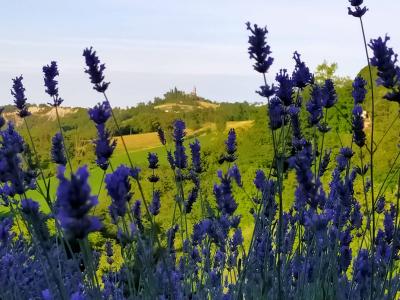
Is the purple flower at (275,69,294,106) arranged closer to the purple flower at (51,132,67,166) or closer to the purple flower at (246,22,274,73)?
the purple flower at (246,22,274,73)

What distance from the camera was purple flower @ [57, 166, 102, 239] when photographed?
1.11 m

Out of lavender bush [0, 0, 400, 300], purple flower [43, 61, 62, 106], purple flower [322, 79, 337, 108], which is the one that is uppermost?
purple flower [43, 61, 62, 106]

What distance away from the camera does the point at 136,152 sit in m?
29.7

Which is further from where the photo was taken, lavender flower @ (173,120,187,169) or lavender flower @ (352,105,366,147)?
lavender flower @ (173,120,187,169)

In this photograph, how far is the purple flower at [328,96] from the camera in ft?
10.1

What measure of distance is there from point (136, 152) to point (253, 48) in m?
27.5

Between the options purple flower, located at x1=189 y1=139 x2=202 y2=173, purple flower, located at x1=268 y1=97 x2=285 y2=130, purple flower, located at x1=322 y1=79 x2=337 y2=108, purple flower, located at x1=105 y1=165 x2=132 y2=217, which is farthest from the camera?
purple flower, located at x1=189 y1=139 x2=202 y2=173

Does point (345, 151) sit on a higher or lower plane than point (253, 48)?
lower

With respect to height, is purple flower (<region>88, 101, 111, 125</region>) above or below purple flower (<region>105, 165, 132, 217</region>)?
above

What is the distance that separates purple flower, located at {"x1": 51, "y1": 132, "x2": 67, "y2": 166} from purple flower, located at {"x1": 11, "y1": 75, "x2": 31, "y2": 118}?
62 cm

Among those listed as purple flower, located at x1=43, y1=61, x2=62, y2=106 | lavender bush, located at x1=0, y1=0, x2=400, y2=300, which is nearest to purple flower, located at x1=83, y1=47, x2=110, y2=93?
lavender bush, located at x1=0, y1=0, x2=400, y2=300

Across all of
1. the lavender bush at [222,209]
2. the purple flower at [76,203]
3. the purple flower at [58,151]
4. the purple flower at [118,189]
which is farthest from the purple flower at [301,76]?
the purple flower at [76,203]

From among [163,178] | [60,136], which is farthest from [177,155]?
[163,178]

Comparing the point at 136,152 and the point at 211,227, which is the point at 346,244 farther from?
the point at 136,152
